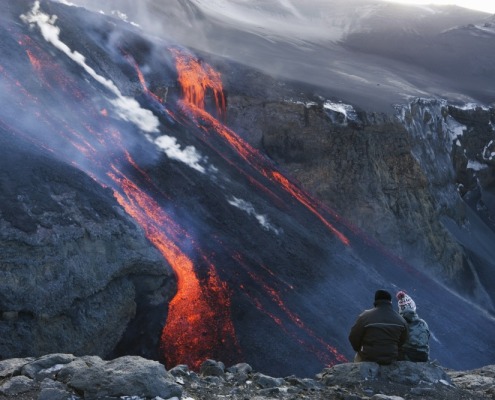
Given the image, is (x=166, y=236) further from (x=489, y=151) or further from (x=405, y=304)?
(x=489, y=151)

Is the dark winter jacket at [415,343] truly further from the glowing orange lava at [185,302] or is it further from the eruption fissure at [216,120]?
the eruption fissure at [216,120]

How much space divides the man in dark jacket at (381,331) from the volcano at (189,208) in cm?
344

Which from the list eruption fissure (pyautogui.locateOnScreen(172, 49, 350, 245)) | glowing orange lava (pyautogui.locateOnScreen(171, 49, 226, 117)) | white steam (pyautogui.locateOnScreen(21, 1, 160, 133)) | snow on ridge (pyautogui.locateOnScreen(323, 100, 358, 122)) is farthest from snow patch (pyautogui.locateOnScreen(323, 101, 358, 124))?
white steam (pyautogui.locateOnScreen(21, 1, 160, 133))

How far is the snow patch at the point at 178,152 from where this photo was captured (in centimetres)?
1498

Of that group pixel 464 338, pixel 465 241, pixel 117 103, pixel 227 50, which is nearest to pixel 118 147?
pixel 117 103

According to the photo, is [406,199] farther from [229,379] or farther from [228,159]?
[229,379]

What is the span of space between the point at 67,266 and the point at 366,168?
45.4 feet

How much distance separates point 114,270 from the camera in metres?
9.83

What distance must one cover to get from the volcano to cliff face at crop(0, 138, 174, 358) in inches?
1.9

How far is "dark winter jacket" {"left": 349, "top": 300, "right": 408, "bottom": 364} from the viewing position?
22.6 ft

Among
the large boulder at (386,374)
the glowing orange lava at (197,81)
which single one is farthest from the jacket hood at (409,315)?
the glowing orange lava at (197,81)

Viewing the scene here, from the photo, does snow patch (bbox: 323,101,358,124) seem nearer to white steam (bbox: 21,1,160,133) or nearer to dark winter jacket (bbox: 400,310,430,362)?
white steam (bbox: 21,1,160,133)

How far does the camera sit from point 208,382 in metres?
6.44

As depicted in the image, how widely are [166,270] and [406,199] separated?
13.1m
